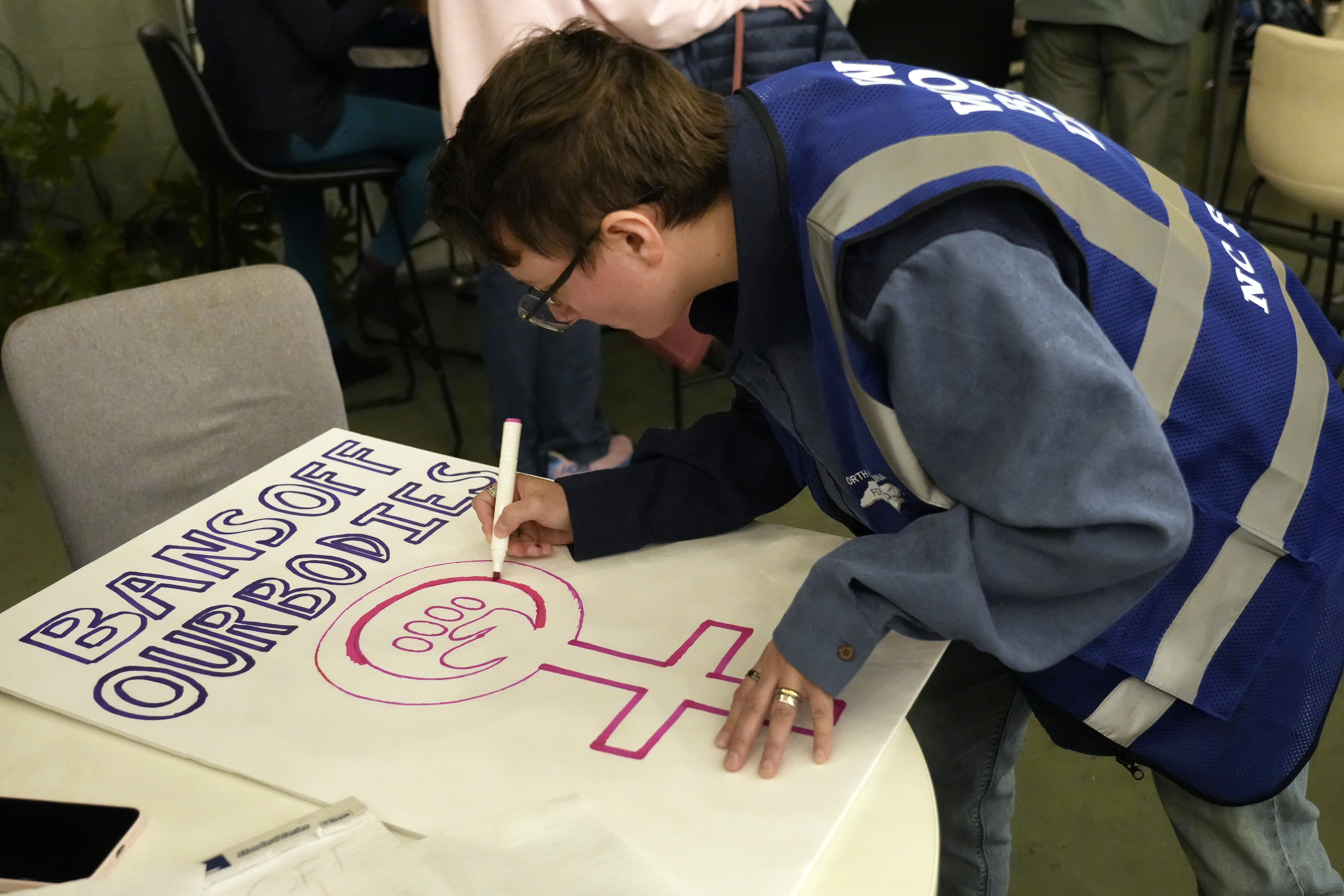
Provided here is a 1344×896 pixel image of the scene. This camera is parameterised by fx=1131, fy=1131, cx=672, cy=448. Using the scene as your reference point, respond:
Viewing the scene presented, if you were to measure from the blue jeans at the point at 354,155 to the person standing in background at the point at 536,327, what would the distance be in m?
0.22

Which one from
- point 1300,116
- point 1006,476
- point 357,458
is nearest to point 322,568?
point 357,458

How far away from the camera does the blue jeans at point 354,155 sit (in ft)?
8.36

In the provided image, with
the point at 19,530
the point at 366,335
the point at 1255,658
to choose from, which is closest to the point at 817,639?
the point at 1255,658

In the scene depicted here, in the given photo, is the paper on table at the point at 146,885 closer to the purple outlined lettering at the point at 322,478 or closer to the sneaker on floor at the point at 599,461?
the purple outlined lettering at the point at 322,478

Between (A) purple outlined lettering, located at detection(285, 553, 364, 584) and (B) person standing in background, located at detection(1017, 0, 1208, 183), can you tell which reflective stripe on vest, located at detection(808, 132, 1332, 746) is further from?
(B) person standing in background, located at detection(1017, 0, 1208, 183)

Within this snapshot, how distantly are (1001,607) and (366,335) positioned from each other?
10.1 ft

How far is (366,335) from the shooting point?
358 cm

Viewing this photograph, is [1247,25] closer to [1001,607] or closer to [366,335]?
[366,335]

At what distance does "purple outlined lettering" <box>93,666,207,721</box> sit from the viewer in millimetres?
875

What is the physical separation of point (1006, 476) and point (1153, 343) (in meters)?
0.19

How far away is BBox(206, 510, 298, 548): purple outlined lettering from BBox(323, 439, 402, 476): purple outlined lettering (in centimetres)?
14

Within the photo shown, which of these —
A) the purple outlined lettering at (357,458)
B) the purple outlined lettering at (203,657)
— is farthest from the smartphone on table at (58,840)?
the purple outlined lettering at (357,458)

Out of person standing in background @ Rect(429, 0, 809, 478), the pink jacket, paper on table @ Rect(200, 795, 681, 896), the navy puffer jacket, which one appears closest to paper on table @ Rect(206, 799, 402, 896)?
paper on table @ Rect(200, 795, 681, 896)

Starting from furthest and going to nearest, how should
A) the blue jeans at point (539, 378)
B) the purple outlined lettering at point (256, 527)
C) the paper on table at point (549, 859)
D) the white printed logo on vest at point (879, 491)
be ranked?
the blue jeans at point (539, 378), the purple outlined lettering at point (256, 527), the white printed logo on vest at point (879, 491), the paper on table at point (549, 859)
